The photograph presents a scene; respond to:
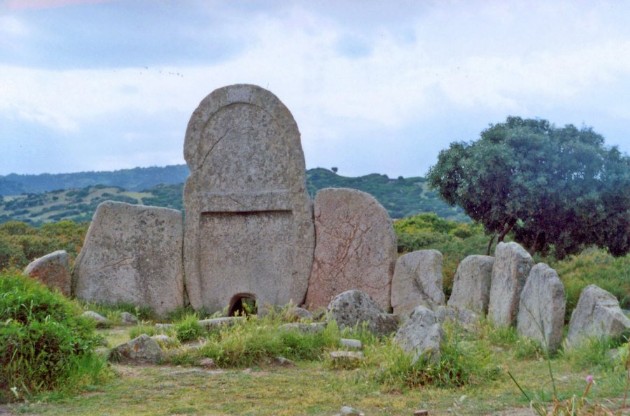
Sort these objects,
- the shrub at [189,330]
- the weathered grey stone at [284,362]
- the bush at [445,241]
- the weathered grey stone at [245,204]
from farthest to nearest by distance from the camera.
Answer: the bush at [445,241], the weathered grey stone at [245,204], the shrub at [189,330], the weathered grey stone at [284,362]

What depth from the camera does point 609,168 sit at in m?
20.2

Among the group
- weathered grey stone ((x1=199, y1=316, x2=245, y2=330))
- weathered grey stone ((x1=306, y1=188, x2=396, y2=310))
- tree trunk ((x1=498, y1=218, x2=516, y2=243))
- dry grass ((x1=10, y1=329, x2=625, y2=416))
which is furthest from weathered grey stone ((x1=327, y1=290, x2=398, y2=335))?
tree trunk ((x1=498, y1=218, x2=516, y2=243))

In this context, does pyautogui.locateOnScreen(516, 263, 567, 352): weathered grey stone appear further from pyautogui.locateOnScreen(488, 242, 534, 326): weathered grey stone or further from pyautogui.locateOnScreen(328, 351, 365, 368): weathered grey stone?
pyautogui.locateOnScreen(328, 351, 365, 368): weathered grey stone

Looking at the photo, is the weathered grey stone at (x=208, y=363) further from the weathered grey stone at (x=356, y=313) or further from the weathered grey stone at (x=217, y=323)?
the weathered grey stone at (x=356, y=313)

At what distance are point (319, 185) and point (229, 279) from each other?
3465 cm

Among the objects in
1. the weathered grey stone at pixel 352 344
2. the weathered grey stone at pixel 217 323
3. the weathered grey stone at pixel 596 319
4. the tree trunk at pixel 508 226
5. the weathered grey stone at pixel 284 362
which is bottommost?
the weathered grey stone at pixel 284 362

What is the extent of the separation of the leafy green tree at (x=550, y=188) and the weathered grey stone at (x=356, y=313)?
760 cm

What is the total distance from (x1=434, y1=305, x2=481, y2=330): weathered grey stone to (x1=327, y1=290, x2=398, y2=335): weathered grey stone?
73cm

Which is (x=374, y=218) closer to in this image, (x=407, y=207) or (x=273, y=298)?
(x=273, y=298)

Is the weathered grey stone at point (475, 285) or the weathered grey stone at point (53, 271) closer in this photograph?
the weathered grey stone at point (475, 285)

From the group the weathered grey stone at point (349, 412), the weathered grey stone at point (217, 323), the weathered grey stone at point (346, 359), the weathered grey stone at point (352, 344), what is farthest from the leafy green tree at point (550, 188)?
the weathered grey stone at point (349, 412)

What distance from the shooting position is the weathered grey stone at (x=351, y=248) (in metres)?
16.0

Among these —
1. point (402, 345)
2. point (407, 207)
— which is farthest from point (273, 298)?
point (407, 207)

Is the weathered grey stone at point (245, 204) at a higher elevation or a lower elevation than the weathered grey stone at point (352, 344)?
higher
